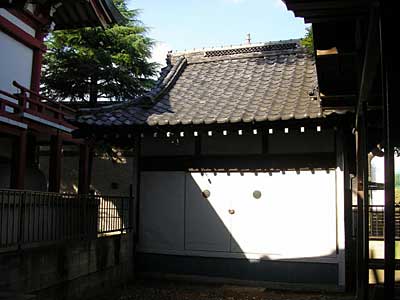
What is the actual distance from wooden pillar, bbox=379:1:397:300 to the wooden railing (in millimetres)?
7980

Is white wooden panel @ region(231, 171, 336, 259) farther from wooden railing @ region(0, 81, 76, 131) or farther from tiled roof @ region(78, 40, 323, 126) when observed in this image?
wooden railing @ region(0, 81, 76, 131)

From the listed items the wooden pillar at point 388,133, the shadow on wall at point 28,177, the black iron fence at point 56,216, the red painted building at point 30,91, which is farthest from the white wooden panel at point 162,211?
the wooden pillar at point 388,133

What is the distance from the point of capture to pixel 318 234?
866 cm

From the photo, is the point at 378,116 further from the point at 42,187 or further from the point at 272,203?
the point at 42,187

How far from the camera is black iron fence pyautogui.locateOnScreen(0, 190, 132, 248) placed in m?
6.34

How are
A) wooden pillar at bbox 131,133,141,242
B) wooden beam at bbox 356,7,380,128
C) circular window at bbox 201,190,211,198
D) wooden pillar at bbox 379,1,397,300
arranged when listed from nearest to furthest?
1. wooden pillar at bbox 379,1,397,300
2. wooden beam at bbox 356,7,380,128
3. circular window at bbox 201,190,211,198
4. wooden pillar at bbox 131,133,141,242

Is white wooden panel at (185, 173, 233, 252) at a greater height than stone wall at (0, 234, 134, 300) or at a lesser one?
greater

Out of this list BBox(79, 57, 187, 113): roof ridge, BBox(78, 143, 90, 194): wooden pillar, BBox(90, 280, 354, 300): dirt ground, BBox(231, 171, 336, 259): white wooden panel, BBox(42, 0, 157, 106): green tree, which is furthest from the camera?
BBox(42, 0, 157, 106): green tree

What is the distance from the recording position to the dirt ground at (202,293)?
318 inches

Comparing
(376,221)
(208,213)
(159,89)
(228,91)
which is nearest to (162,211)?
(208,213)

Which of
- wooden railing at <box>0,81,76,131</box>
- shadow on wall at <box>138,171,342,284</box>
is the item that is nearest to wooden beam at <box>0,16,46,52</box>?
wooden railing at <box>0,81,76,131</box>

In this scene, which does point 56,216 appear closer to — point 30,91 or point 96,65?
point 30,91

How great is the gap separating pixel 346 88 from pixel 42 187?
8763mm

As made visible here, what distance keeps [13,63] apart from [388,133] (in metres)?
10.1
